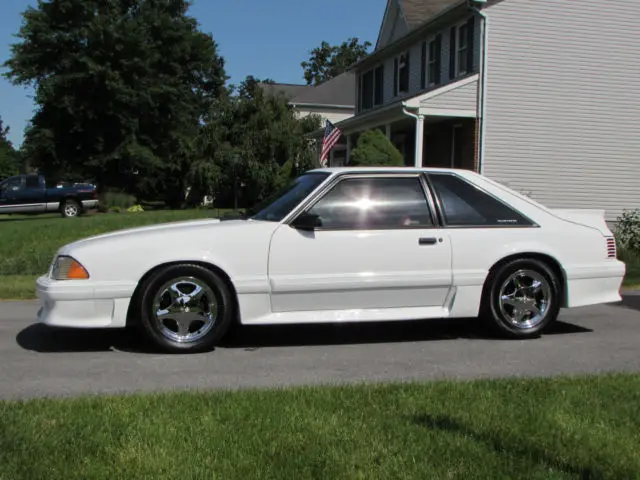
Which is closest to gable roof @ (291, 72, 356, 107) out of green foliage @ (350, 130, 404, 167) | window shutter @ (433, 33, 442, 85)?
window shutter @ (433, 33, 442, 85)

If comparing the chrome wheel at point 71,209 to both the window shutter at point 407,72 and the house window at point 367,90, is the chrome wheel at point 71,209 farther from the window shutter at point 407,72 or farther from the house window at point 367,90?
the window shutter at point 407,72

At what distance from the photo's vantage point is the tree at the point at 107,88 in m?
37.6

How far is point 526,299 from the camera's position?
605 cm

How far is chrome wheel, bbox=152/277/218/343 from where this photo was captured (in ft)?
17.6

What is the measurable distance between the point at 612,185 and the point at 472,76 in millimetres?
5523

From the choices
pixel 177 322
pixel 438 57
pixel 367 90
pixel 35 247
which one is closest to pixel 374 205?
pixel 177 322

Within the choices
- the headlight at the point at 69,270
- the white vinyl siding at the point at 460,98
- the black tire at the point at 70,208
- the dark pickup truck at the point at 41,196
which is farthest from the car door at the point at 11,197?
the headlight at the point at 69,270

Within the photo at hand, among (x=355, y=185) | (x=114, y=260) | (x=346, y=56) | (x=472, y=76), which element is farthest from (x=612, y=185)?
(x=346, y=56)

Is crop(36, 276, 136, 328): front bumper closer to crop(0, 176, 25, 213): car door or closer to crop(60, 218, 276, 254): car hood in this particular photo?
crop(60, 218, 276, 254): car hood

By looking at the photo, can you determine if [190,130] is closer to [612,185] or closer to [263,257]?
[612,185]

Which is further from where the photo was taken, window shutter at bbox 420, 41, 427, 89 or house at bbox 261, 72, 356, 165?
house at bbox 261, 72, 356, 165

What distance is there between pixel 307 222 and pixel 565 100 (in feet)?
52.8

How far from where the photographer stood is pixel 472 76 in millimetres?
18797

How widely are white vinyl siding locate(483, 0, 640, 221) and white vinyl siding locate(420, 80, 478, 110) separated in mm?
476
